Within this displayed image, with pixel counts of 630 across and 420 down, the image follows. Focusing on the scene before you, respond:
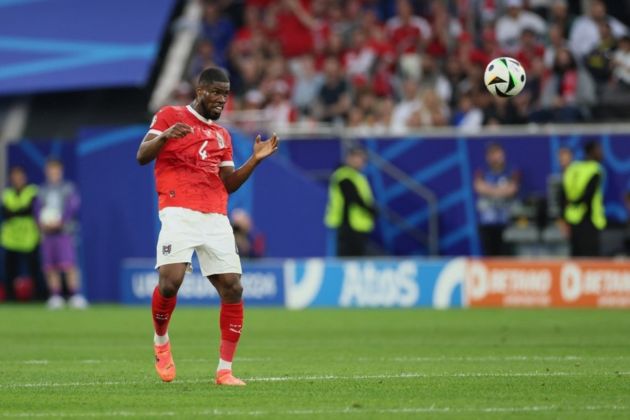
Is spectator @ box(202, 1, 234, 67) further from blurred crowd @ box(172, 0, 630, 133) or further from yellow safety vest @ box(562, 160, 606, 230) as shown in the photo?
yellow safety vest @ box(562, 160, 606, 230)

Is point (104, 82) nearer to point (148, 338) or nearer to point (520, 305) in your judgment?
point (520, 305)

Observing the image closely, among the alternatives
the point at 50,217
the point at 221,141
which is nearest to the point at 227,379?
the point at 221,141

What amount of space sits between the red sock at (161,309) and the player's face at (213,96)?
1.48 m

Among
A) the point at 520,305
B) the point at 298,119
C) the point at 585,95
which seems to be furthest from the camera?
the point at 298,119

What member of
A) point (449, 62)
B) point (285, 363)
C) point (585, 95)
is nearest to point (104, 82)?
point (449, 62)

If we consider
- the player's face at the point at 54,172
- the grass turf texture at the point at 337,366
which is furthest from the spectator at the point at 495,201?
the player's face at the point at 54,172

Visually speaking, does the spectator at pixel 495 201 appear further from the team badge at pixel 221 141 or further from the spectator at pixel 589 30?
the team badge at pixel 221 141

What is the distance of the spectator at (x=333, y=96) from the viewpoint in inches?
1008

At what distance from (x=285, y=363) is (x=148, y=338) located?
4.05m

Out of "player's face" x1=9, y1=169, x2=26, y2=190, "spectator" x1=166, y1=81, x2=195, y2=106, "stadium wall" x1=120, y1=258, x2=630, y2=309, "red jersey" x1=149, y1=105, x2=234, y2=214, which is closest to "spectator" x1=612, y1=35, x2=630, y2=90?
"stadium wall" x1=120, y1=258, x2=630, y2=309

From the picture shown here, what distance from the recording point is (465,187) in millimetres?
24625

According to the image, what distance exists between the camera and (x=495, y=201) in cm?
2381

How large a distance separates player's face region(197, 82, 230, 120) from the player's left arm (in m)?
0.41

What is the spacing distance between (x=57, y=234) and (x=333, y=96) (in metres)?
5.65
